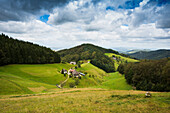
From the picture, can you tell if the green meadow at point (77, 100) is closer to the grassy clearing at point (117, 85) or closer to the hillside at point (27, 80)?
the hillside at point (27, 80)

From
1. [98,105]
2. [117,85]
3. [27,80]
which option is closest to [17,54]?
[27,80]

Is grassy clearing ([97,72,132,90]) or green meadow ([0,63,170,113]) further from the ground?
green meadow ([0,63,170,113])

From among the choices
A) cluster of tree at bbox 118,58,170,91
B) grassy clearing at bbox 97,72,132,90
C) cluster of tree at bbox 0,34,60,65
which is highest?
cluster of tree at bbox 0,34,60,65

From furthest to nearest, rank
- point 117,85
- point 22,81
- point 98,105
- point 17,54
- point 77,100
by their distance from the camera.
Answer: point 17,54 < point 117,85 < point 22,81 < point 77,100 < point 98,105

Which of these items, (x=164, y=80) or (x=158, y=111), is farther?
(x=164, y=80)

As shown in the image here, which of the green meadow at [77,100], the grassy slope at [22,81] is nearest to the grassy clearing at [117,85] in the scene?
the green meadow at [77,100]

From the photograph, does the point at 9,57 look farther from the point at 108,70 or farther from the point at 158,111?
the point at 108,70

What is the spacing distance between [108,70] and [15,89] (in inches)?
6013

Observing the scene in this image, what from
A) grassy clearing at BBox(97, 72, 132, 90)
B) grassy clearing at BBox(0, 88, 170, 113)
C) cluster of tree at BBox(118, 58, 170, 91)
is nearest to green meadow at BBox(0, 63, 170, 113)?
grassy clearing at BBox(0, 88, 170, 113)

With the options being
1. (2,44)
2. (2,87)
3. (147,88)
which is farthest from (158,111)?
(2,44)

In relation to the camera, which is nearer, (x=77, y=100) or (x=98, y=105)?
(x=98, y=105)

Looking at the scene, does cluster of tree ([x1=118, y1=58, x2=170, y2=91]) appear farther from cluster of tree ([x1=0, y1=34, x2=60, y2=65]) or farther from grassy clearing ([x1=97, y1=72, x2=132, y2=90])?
cluster of tree ([x1=0, y1=34, x2=60, y2=65])

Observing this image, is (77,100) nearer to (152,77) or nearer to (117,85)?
(152,77)

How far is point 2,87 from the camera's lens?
29969 millimetres
